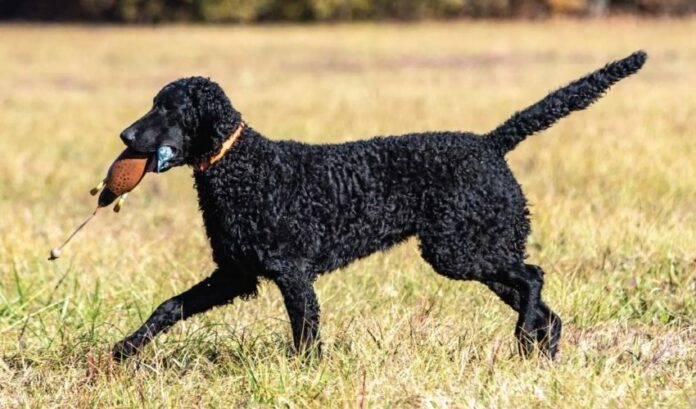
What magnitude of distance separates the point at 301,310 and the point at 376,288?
4.35 feet

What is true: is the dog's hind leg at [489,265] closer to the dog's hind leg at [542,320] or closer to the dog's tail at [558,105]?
the dog's hind leg at [542,320]

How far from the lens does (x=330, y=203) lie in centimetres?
489

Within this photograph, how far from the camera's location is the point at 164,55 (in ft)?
87.3

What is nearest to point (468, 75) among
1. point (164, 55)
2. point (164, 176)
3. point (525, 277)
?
point (164, 55)

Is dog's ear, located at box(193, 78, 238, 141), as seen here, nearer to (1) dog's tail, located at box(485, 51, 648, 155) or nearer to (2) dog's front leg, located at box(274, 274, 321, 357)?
(2) dog's front leg, located at box(274, 274, 321, 357)

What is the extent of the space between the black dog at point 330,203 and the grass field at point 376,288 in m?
0.21

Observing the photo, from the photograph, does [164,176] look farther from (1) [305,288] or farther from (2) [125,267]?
(1) [305,288]

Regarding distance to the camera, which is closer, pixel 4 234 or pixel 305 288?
pixel 305 288

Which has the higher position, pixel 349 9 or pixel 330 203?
pixel 330 203

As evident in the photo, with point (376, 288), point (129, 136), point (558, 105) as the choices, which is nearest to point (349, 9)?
point (376, 288)

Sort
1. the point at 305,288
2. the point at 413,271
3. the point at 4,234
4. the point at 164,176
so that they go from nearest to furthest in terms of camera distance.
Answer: the point at 305,288 < the point at 413,271 < the point at 4,234 < the point at 164,176

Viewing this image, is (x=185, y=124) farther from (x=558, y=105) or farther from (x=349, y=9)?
(x=349, y=9)

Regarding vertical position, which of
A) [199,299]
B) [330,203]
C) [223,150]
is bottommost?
[199,299]

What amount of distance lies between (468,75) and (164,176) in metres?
A: 10.6
